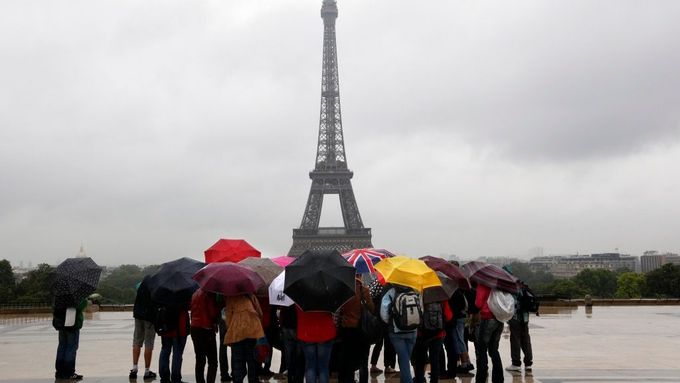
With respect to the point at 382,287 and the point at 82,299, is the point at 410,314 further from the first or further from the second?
the point at 82,299

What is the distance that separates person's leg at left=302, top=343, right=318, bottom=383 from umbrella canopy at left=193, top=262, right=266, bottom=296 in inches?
45.3

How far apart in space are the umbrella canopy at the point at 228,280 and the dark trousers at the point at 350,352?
1456 mm

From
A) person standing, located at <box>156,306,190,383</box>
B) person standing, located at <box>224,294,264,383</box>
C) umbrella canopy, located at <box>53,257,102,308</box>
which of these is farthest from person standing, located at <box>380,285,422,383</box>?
umbrella canopy, located at <box>53,257,102,308</box>

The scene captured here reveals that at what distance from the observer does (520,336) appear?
12102 millimetres

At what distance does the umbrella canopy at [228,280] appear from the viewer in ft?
29.5

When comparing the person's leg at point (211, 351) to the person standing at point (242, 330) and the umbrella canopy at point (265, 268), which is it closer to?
the person standing at point (242, 330)

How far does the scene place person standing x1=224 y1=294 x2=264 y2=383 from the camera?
9047mm

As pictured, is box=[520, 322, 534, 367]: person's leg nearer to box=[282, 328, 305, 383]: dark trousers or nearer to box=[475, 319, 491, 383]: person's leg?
box=[475, 319, 491, 383]: person's leg

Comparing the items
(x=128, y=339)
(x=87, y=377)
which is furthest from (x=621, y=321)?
(x=87, y=377)

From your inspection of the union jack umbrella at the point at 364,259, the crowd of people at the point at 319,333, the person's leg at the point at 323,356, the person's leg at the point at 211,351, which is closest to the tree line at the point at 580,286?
the union jack umbrella at the point at 364,259

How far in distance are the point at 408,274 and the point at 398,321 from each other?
2.11ft

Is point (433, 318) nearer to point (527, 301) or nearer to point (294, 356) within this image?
point (294, 356)

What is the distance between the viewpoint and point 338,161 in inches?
3597

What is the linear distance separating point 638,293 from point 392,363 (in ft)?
226
